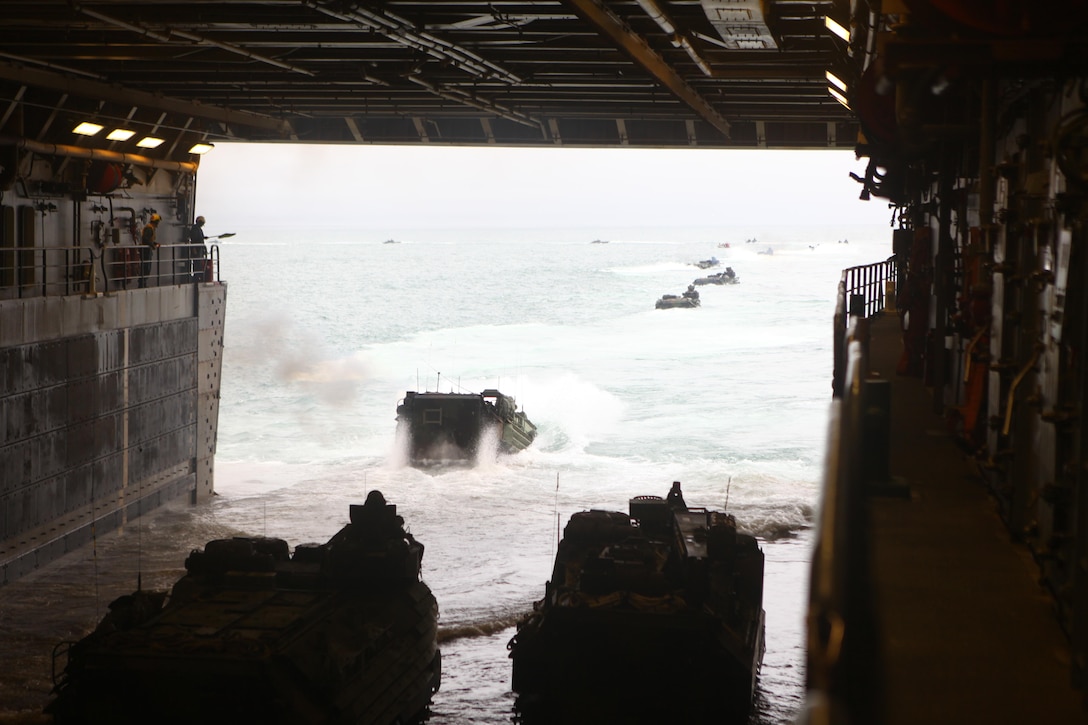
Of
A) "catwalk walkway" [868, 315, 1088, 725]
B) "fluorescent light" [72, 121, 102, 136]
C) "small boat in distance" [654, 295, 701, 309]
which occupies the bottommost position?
"small boat in distance" [654, 295, 701, 309]

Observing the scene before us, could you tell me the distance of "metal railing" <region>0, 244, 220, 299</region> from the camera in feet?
68.3

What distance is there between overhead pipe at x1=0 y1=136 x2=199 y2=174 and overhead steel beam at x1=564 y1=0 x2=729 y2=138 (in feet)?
36.8

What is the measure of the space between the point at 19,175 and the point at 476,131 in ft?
32.9

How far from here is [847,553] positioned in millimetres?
3191

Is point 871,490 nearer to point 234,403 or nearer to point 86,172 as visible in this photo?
point 86,172

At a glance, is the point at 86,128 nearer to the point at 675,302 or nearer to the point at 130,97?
the point at 130,97

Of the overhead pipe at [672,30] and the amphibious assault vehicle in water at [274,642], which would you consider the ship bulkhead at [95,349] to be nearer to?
the amphibious assault vehicle in water at [274,642]

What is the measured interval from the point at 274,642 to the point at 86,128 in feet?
41.9

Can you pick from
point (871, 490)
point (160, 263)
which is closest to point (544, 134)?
point (160, 263)

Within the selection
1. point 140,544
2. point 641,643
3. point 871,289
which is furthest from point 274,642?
point 140,544

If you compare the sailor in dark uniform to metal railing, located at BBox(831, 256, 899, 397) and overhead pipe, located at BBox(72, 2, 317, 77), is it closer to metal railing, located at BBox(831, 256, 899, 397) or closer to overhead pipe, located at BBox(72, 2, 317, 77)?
metal railing, located at BBox(831, 256, 899, 397)

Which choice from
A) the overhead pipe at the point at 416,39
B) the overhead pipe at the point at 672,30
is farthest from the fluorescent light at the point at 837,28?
the overhead pipe at the point at 416,39

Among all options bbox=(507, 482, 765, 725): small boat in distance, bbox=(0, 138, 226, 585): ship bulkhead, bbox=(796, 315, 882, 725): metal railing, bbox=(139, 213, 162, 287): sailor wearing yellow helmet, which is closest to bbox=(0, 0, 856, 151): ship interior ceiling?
bbox=(0, 138, 226, 585): ship bulkhead

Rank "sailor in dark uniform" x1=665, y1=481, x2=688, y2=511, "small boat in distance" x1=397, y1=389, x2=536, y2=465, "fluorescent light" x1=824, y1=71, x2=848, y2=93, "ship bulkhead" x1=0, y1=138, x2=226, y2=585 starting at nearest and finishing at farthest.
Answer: "fluorescent light" x1=824, y1=71, x2=848, y2=93 → "sailor in dark uniform" x1=665, y1=481, x2=688, y2=511 → "ship bulkhead" x1=0, y1=138, x2=226, y2=585 → "small boat in distance" x1=397, y1=389, x2=536, y2=465
